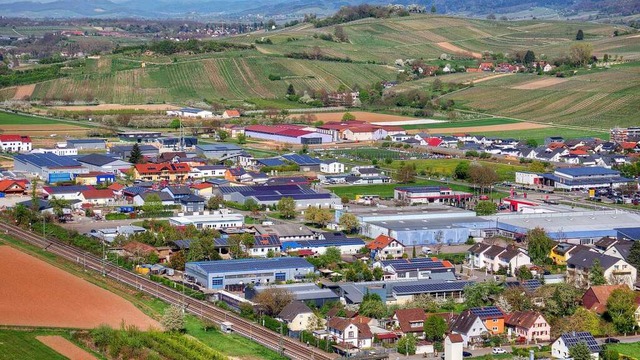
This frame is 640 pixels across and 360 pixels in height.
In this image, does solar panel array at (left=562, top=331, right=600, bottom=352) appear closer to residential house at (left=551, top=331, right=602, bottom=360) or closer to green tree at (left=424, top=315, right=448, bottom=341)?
residential house at (left=551, top=331, right=602, bottom=360)

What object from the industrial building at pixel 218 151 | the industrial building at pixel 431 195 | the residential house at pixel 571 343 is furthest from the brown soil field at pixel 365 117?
the residential house at pixel 571 343

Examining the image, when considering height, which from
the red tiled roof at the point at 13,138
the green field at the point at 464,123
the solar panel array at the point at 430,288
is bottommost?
the green field at the point at 464,123

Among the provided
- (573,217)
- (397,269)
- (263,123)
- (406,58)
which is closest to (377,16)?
(406,58)

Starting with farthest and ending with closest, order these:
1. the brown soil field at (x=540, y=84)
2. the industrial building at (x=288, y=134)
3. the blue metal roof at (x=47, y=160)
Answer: the brown soil field at (x=540, y=84) < the industrial building at (x=288, y=134) < the blue metal roof at (x=47, y=160)

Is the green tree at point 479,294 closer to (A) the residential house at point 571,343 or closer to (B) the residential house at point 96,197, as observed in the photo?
(A) the residential house at point 571,343

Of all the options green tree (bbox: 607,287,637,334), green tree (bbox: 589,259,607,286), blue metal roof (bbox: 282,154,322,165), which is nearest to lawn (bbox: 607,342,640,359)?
green tree (bbox: 607,287,637,334)

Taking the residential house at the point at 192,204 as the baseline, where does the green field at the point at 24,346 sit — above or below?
above

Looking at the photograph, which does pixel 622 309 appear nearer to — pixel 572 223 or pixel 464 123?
pixel 572 223
